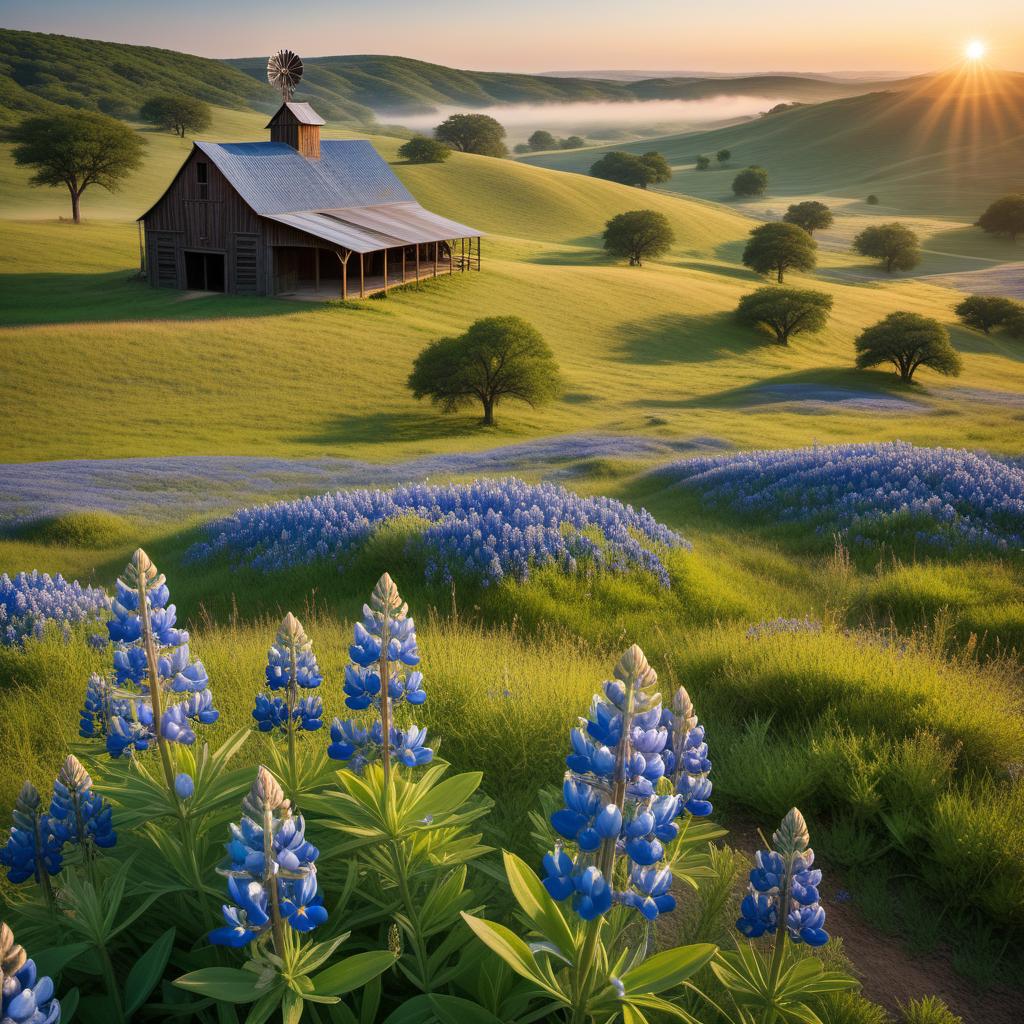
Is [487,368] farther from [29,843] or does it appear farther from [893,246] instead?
[893,246]

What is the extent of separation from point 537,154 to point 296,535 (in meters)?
183

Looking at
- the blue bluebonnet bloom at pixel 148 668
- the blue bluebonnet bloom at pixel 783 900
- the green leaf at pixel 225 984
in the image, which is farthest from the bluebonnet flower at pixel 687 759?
the blue bluebonnet bloom at pixel 148 668

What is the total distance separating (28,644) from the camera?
7.48 m

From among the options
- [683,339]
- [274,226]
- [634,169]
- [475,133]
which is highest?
[475,133]

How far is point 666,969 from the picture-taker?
2.54 metres

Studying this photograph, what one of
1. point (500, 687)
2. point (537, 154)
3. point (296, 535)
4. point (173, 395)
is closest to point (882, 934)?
point (500, 687)

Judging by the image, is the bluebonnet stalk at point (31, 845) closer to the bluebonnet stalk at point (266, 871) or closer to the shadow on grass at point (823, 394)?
the bluebonnet stalk at point (266, 871)

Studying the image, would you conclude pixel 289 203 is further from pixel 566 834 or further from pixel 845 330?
pixel 566 834

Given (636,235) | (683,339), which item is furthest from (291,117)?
(636,235)

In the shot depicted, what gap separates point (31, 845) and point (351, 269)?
52700mm

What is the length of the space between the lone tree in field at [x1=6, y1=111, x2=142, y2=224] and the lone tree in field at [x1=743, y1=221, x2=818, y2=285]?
50933 mm

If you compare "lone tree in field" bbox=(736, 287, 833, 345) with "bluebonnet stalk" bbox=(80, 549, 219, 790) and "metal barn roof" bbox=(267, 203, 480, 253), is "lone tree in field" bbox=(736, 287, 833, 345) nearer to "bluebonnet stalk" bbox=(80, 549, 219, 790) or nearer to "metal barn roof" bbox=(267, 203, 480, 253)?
"metal barn roof" bbox=(267, 203, 480, 253)

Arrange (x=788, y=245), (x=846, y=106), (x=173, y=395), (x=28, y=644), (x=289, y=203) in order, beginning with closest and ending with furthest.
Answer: (x=28, y=644)
(x=173, y=395)
(x=289, y=203)
(x=788, y=245)
(x=846, y=106)

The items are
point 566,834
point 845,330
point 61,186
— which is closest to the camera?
point 566,834
